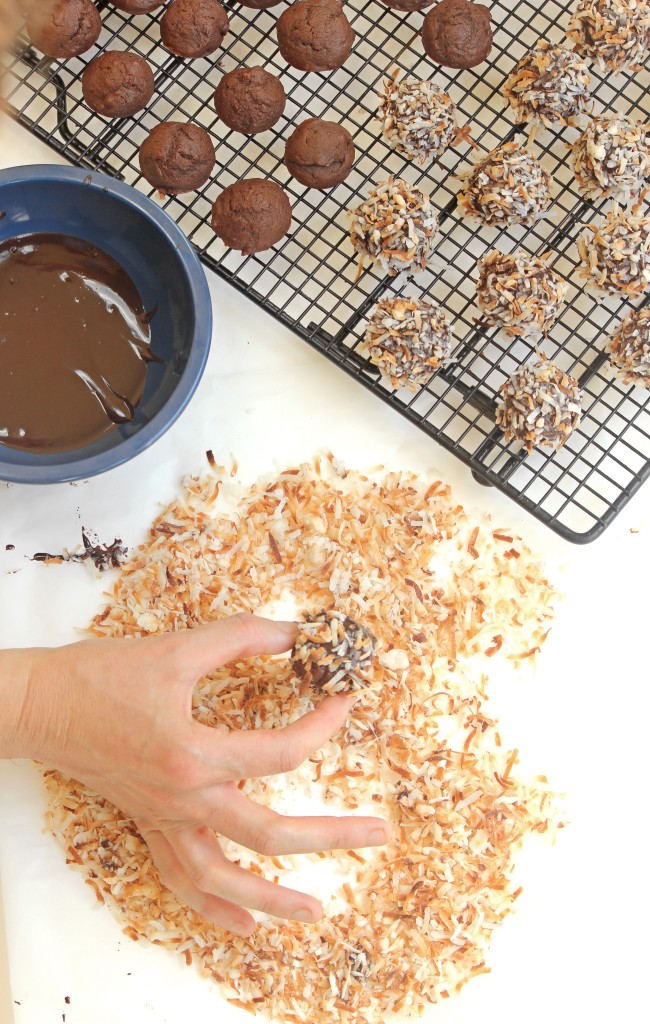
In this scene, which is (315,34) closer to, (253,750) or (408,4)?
(408,4)

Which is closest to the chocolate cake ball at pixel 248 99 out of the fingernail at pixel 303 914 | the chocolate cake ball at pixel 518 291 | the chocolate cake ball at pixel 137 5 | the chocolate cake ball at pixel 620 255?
the chocolate cake ball at pixel 137 5

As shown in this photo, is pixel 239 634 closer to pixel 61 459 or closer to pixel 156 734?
pixel 156 734

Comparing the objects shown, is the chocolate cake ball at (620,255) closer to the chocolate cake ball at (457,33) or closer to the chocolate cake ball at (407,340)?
the chocolate cake ball at (407,340)

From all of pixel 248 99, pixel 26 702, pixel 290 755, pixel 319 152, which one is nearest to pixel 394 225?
pixel 319 152

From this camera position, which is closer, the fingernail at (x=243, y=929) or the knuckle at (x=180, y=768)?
the knuckle at (x=180, y=768)

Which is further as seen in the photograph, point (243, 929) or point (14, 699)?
point (243, 929)

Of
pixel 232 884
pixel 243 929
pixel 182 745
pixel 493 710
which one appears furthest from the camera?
pixel 493 710

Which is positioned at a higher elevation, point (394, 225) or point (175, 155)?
point (394, 225)
